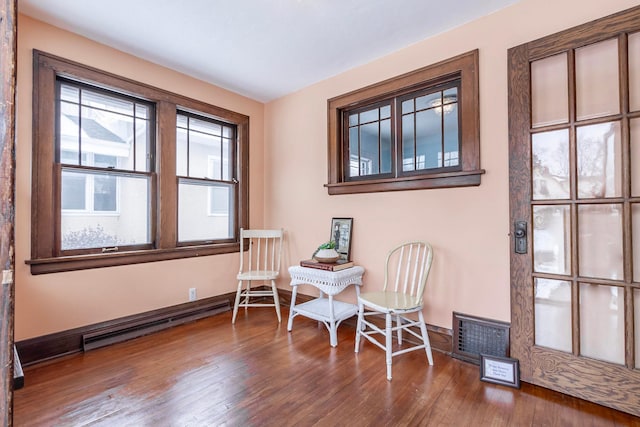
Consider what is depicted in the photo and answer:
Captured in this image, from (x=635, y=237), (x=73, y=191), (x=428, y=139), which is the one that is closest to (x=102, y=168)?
(x=73, y=191)

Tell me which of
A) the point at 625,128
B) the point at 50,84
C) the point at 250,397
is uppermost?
the point at 50,84

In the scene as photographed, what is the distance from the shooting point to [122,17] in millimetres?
2258

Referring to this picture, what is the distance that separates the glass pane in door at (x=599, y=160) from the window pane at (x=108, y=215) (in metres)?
3.53

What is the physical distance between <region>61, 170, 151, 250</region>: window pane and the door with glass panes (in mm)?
3238

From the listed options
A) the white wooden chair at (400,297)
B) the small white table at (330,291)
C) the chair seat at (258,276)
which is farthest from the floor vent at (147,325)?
the white wooden chair at (400,297)

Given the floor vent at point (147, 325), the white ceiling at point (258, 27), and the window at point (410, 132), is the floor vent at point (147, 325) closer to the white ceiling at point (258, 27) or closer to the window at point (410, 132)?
the window at point (410, 132)

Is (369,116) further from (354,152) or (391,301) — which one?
(391,301)

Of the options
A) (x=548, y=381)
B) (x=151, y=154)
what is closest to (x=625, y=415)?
(x=548, y=381)

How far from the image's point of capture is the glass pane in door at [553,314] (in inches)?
74.4

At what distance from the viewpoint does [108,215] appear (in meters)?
2.71

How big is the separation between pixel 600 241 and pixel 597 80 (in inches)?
38.3

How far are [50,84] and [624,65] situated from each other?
3.91 m

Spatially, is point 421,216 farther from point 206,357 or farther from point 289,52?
point 206,357

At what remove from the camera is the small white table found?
2604 millimetres
